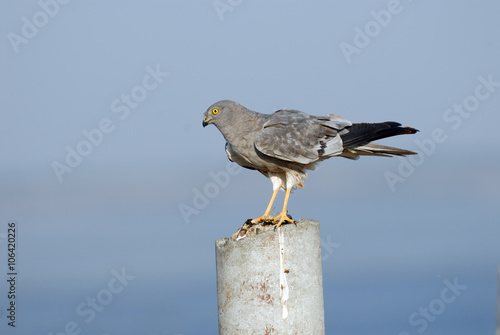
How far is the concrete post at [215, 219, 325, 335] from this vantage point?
6.00m

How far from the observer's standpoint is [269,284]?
599 cm

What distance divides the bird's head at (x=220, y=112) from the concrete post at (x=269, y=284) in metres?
2.87

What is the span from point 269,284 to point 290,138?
2.89 m

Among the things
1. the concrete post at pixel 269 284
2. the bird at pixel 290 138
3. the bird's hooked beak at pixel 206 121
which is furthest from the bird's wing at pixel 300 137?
the concrete post at pixel 269 284

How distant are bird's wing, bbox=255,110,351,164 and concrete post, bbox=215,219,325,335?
2205mm

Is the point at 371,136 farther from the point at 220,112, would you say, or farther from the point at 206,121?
the point at 206,121

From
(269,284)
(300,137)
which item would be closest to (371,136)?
(300,137)

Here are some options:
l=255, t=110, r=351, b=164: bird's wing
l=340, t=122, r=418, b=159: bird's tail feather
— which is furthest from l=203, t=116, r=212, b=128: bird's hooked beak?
l=340, t=122, r=418, b=159: bird's tail feather

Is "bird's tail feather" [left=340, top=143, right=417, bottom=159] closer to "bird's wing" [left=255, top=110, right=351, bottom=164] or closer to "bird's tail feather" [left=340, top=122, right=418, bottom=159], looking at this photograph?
"bird's tail feather" [left=340, top=122, right=418, bottom=159]

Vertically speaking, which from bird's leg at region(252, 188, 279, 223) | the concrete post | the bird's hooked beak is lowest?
the concrete post

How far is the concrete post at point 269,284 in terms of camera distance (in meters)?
6.00

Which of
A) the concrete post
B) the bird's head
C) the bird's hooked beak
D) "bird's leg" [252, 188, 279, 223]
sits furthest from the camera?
the bird's hooked beak

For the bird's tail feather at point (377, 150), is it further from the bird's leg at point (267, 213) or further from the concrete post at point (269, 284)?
the concrete post at point (269, 284)

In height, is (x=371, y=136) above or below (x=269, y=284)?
above
